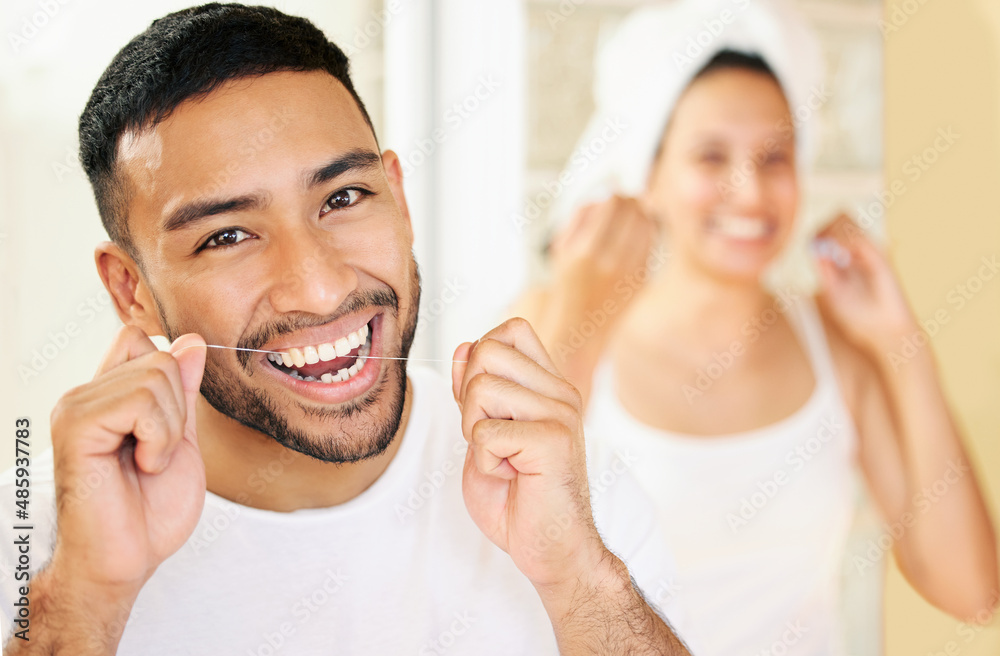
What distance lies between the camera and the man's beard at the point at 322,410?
0.69 metres

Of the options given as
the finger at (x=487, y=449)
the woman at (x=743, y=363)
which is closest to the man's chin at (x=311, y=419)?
the finger at (x=487, y=449)

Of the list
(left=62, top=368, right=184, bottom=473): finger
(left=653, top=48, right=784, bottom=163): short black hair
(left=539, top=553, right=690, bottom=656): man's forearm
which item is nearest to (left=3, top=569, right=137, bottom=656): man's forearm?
(left=62, top=368, right=184, bottom=473): finger

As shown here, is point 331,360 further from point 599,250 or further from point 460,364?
point 599,250

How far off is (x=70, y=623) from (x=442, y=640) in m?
0.31

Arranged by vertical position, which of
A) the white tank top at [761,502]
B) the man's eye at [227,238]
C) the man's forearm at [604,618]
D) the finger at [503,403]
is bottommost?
the white tank top at [761,502]

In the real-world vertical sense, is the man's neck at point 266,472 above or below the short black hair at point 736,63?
Answer: below

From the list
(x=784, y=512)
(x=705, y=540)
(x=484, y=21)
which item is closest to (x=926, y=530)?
(x=784, y=512)

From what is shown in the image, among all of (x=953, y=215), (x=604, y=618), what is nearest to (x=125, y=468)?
(x=604, y=618)

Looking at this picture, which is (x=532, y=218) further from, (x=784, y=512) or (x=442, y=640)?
(x=442, y=640)

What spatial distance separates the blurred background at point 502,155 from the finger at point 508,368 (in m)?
0.33

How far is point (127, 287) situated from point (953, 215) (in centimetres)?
149

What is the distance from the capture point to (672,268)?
144 centimetres

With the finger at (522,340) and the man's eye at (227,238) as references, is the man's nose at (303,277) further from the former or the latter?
the finger at (522,340)

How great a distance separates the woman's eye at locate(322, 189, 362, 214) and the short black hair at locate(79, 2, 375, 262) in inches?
4.1
